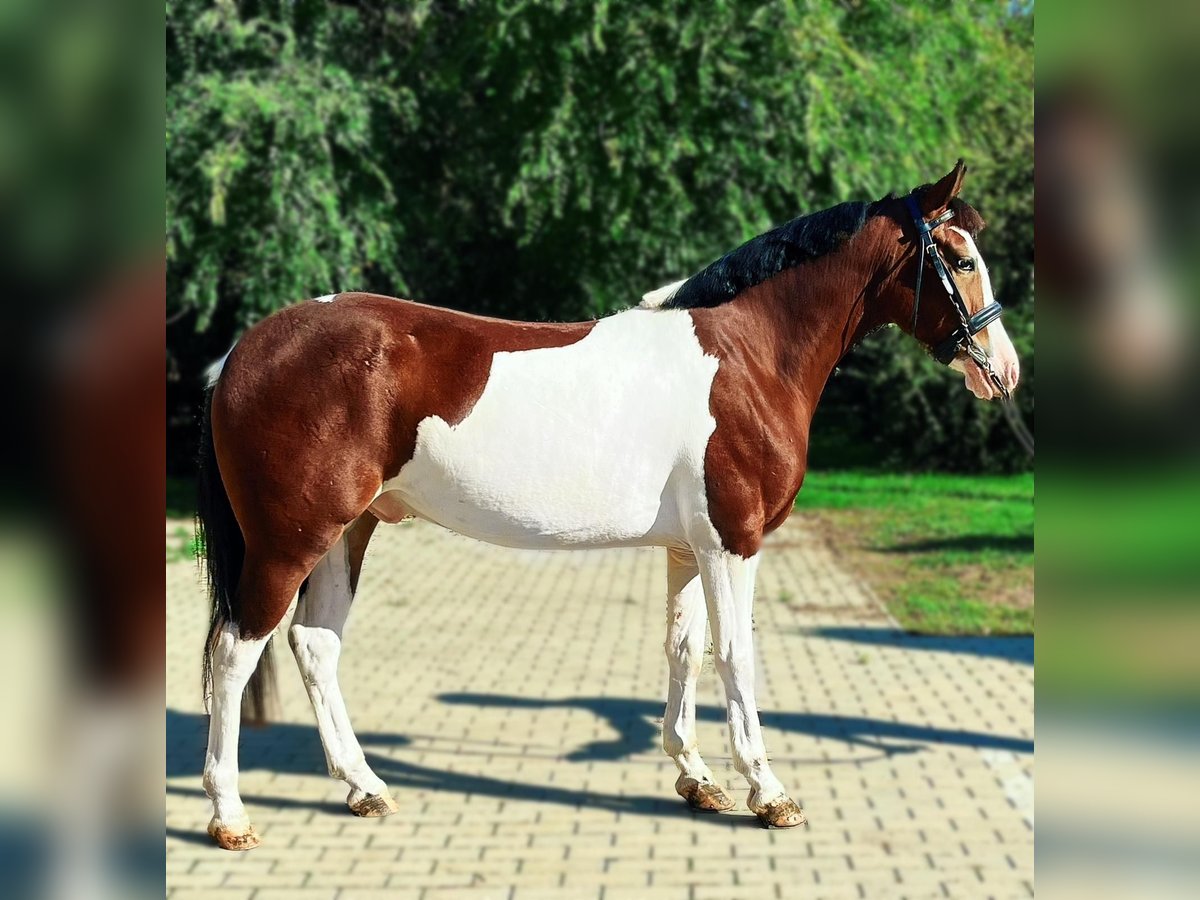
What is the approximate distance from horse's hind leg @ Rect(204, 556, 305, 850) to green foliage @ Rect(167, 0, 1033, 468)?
752 cm

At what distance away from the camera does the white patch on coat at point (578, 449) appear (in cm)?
352

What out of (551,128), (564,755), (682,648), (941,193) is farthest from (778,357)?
(551,128)

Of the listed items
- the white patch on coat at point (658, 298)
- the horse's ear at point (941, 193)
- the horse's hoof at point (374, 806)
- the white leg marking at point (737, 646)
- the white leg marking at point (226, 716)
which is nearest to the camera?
the horse's ear at point (941, 193)

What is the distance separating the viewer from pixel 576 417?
11.6 feet

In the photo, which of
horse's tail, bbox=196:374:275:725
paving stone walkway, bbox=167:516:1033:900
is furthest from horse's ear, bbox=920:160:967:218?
horse's tail, bbox=196:374:275:725

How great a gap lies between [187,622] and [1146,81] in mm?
8310

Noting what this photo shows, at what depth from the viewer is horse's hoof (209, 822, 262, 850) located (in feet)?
12.2

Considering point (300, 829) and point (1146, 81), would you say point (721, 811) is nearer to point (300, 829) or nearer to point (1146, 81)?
point (300, 829)

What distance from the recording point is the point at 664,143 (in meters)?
10.7

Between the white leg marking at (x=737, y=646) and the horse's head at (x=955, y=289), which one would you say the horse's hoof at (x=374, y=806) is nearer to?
the white leg marking at (x=737, y=646)

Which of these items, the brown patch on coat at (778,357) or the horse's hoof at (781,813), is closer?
the brown patch on coat at (778,357)

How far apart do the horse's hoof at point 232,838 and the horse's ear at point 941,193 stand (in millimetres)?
2980

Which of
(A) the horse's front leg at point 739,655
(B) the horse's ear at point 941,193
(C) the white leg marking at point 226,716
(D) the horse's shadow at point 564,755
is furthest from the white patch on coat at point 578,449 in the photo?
(D) the horse's shadow at point 564,755

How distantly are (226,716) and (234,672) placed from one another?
0.15 meters
